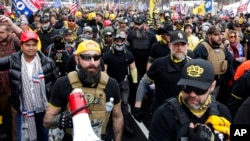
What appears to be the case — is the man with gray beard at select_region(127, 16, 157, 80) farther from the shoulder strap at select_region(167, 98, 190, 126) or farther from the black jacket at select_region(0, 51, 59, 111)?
the shoulder strap at select_region(167, 98, 190, 126)

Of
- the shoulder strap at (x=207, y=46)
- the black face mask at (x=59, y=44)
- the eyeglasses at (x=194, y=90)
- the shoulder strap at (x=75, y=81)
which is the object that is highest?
the eyeglasses at (x=194, y=90)

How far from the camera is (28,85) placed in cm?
490

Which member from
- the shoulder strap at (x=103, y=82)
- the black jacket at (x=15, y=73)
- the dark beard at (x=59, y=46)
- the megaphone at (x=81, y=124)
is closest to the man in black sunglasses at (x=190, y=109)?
the megaphone at (x=81, y=124)

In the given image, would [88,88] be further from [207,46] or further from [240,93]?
[207,46]

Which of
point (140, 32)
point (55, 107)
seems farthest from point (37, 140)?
point (140, 32)

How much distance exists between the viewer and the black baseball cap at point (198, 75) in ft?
9.62

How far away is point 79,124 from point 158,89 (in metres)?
3.56

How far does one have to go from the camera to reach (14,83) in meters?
4.93

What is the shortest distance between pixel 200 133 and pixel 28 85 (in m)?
2.95

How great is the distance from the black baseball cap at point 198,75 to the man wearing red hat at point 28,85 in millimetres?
2480

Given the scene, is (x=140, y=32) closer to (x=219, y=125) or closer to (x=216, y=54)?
(x=216, y=54)

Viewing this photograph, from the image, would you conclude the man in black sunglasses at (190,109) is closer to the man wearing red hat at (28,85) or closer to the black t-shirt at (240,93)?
the black t-shirt at (240,93)

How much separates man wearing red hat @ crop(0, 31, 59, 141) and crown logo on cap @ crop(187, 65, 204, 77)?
98.8 inches

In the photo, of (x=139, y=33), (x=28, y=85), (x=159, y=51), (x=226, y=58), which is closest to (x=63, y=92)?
(x=28, y=85)
